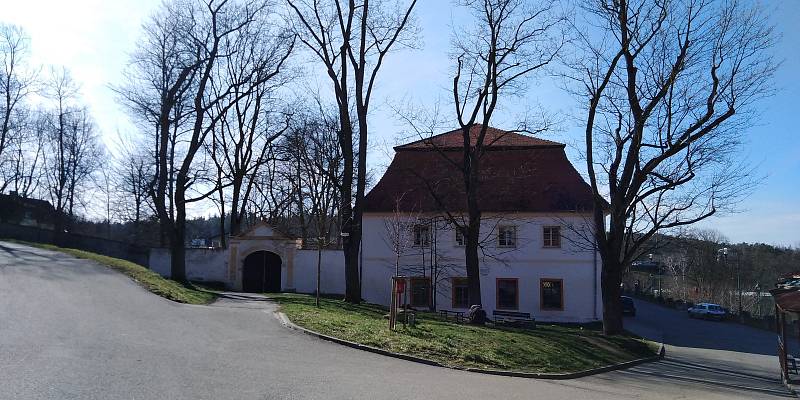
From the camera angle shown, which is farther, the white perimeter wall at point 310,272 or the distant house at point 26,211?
the distant house at point 26,211

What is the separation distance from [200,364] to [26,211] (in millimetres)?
46150

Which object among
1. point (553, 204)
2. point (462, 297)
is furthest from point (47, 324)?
point (553, 204)

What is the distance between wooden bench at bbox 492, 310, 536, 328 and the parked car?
3154cm

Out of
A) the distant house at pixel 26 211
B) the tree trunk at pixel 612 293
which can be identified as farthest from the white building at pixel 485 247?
the distant house at pixel 26 211

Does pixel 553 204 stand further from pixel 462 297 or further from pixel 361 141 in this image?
pixel 361 141

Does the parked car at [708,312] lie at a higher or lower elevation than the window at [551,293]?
lower

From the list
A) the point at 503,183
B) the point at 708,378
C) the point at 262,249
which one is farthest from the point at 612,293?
the point at 262,249

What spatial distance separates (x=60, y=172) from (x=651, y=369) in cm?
4605

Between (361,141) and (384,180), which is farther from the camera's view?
(384,180)

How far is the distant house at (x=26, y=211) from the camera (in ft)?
148

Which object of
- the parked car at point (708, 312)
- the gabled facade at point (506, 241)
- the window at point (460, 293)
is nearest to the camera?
the gabled facade at point (506, 241)

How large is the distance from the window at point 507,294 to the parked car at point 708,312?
85.7ft

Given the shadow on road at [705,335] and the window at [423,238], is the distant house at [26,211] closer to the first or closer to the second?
the window at [423,238]

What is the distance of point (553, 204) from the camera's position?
111 feet
